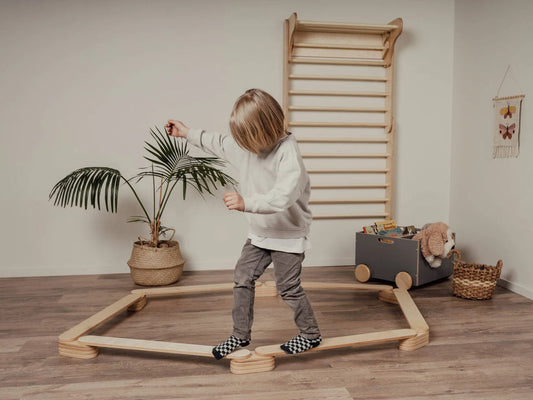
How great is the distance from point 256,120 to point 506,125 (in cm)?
203

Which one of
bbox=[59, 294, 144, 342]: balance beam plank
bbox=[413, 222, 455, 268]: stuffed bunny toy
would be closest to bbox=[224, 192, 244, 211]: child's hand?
bbox=[59, 294, 144, 342]: balance beam plank

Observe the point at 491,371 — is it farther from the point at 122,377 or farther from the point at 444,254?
the point at 122,377

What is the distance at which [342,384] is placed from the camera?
1.69 meters

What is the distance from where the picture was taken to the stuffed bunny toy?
2.87 meters

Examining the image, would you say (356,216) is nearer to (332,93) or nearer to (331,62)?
(332,93)

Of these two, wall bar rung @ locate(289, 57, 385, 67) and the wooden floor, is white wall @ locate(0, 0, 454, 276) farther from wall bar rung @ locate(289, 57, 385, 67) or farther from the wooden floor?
the wooden floor

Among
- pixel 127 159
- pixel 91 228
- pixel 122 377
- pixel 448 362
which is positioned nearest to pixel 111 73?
pixel 127 159

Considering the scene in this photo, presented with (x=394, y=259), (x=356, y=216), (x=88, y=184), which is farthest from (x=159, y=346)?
(x=356, y=216)

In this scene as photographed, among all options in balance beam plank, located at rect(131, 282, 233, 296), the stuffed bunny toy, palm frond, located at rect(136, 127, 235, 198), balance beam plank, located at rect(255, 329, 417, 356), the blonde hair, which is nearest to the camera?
the blonde hair

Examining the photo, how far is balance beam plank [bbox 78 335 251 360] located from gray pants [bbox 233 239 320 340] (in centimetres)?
13

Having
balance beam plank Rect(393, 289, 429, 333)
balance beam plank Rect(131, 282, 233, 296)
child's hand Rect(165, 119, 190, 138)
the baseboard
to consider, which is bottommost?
the baseboard

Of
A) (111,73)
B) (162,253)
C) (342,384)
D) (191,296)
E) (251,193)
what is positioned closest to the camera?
(342,384)

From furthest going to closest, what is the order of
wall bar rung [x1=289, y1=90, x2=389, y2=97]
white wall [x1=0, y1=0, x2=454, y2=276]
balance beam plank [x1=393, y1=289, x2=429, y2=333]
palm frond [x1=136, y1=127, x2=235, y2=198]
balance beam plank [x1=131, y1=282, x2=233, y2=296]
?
1. wall bar rung [x1=289, y1=90, x2=389, y2=97]
2. white wall [x1=0, y1=0, x2=454, y2=276]
3. palm frond [x1=136, y1=127, x2=235, y2=198]
4. balance beam plank [x1=131, y1=282, x2=233, y2=296]
5. balance beam plank [x1=393, y1=289, x2=429, y2=333]

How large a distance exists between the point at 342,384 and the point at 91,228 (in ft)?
7.56
